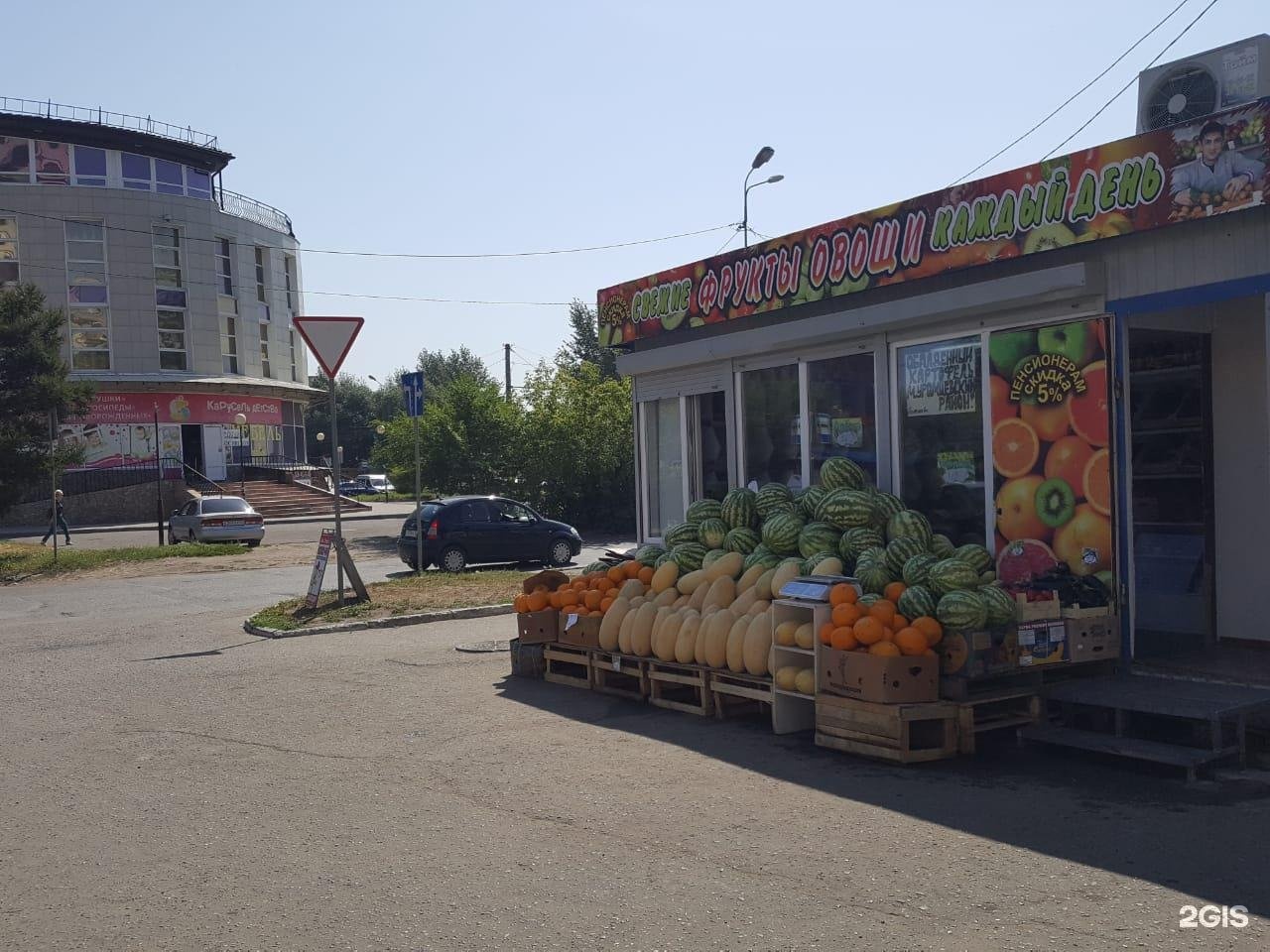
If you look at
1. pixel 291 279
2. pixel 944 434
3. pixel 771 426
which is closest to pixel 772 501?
pixel 944 434

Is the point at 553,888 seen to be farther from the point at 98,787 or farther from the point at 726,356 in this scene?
the point at 726,356

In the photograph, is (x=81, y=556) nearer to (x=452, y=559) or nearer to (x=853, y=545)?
(x=452, y=559)

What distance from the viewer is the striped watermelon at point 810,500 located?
10.6 meters

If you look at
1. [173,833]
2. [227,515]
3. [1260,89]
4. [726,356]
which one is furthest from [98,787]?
[227,515]

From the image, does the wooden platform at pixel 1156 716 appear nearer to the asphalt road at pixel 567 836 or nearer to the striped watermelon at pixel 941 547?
the asphalt road at pixel 567 836

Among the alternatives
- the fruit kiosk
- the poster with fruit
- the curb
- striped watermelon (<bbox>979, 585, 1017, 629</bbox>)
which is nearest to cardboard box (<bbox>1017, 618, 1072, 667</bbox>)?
the fruit kiosk

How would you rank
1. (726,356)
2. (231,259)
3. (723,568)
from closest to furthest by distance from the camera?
(723,568), (726,356), (231,259)

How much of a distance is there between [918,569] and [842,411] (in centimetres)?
354

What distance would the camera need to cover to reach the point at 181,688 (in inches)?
427

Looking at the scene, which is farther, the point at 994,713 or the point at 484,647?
the point at 484,647

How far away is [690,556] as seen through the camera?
35.8 ft

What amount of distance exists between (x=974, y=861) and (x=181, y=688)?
8.06 meters

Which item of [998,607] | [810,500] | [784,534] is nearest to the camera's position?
[998,607]

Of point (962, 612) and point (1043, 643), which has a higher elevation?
point (962, 612)
